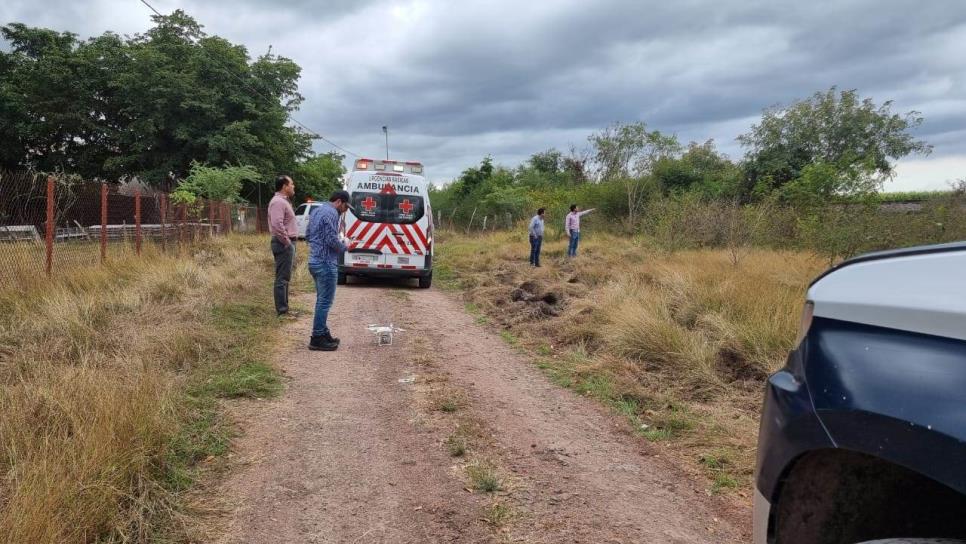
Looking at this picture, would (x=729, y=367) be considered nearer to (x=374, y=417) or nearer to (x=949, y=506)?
(x=374, y=417)

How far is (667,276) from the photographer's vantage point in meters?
9.88

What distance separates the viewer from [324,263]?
688 cm

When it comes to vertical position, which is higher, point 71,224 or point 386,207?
point 386,207

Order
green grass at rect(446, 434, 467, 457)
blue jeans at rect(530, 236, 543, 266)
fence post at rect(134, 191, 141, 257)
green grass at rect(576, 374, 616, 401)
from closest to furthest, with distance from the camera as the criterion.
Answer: green grass at rect(446, 434, 467, 457) → green grass at rect(576, 374, 616, 401) → fence post at rect(134, 191, 141, 257) → blue jeans at rect(530, 236, 543, 266)

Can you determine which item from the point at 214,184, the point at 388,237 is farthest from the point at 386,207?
the point at 214,184

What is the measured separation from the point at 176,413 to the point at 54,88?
102 ft

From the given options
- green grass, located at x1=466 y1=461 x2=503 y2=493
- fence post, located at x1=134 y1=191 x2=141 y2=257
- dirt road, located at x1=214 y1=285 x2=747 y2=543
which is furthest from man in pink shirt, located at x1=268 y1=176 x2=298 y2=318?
green grass, located at x1=466 y1=461 x2=503 y2=493

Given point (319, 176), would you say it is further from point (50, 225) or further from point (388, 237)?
point (50, 225)

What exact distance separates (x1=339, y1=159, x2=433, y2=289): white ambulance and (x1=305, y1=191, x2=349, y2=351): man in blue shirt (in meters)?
5.02

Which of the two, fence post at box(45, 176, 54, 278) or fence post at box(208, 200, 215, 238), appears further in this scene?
fence post at box(208, 200, 215, 238)

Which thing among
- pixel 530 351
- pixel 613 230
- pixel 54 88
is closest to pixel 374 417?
pixel 530 351

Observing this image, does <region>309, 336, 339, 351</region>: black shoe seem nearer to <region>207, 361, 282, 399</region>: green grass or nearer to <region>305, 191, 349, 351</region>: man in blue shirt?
<region>305, 191, 349, 351</region>: man in blue shirt

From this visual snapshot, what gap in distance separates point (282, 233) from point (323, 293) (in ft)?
5.95

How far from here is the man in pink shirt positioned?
320 inches
